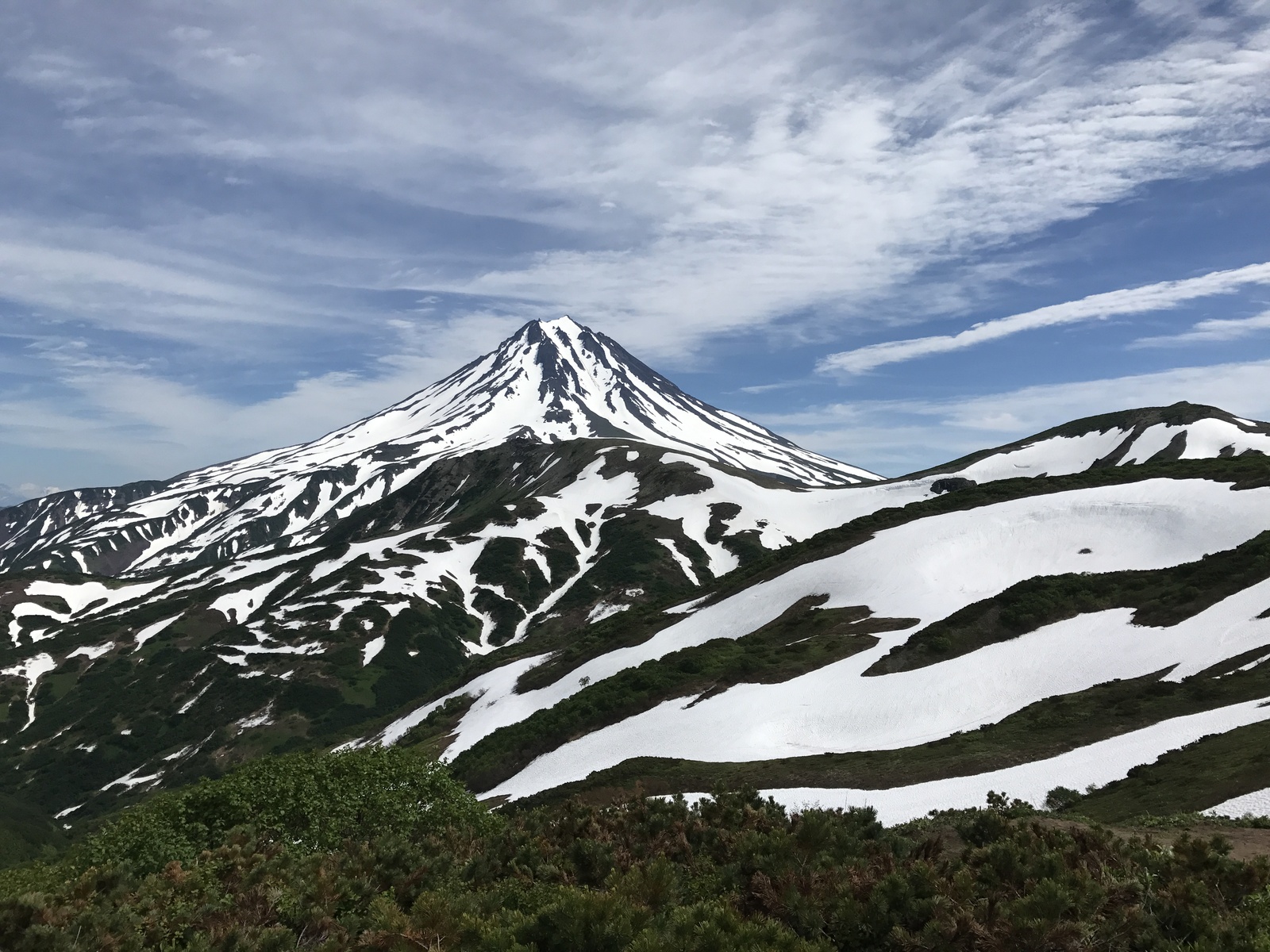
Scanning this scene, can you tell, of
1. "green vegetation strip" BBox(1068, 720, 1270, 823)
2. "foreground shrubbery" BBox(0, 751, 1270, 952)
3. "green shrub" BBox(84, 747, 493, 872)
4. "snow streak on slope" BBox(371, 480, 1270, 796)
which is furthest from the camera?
"snow streak on slope" BBox(371, 480, 1270, 796)

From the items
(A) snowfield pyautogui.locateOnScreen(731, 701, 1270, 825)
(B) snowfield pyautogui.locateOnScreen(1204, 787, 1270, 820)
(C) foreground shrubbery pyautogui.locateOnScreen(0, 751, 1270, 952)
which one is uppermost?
(C) foreground shrubbery pyautogui.locateOnScreen(0, 751, 1270, 952)

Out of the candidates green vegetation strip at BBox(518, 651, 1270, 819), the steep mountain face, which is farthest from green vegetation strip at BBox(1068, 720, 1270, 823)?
green vegetation strip at BBox(518, 651, 1270, 819)

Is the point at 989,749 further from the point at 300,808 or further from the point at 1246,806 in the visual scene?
the point at 300,808

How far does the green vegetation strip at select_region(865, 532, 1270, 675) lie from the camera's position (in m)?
47.6

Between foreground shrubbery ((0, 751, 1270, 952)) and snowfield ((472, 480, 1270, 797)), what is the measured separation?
26573mm

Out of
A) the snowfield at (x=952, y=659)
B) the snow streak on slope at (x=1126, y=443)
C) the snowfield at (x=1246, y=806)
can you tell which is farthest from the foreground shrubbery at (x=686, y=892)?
the snow streak on slope at (x=1126, y=443)

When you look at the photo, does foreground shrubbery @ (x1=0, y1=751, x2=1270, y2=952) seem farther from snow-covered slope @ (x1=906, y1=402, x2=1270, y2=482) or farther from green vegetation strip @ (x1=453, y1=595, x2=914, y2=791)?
snow-covered slope @ (x1=906, y1=402, x2=1270, y2=482)

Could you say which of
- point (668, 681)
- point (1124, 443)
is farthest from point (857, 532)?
point (1124, 443)

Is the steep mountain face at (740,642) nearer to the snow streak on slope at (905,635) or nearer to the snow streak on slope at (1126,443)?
the snow streak on slope at (905,635)

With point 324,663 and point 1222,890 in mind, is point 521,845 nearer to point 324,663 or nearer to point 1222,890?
point 1222,890

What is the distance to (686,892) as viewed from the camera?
13.5m

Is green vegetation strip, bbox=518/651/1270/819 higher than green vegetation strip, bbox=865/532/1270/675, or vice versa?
green vegetation strip, bbox=865/532/1270/675

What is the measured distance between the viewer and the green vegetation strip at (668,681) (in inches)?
2103

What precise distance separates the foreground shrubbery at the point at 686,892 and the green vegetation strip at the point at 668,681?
Result: 3531cm
